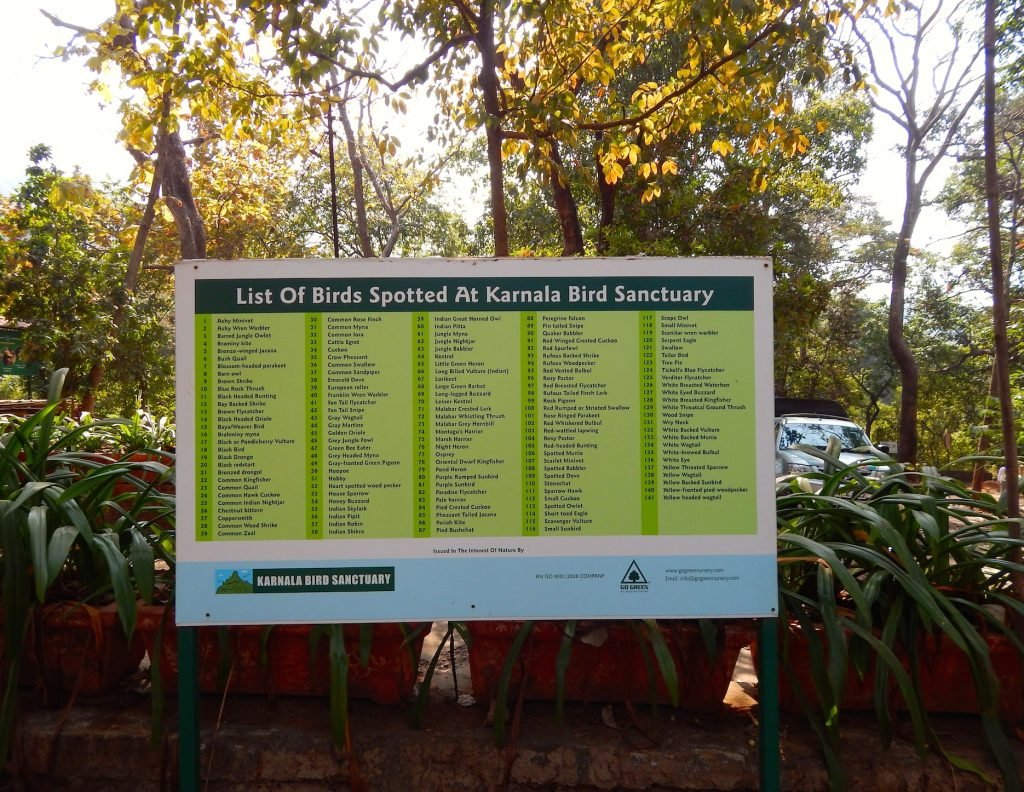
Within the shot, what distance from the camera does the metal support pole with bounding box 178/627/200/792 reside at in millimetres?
2107

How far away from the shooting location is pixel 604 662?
8.12ft

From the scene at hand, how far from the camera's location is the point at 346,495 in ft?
6.91

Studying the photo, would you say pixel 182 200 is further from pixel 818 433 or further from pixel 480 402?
pixel 818 433

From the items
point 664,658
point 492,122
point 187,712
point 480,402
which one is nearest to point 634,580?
point 664,658

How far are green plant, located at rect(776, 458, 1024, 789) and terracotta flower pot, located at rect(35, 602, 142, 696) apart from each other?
2144mm

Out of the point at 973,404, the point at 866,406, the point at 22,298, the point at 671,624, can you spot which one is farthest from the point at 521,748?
the point at 866,406

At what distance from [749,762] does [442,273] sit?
1711 millimetres

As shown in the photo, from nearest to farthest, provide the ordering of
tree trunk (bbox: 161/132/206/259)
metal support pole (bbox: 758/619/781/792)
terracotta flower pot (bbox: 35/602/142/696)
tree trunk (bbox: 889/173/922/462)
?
metal support pole (bbox: 758/619/781/792) < terracotta flower pot (bbox: 35/602/142/696) < tree trunk (bbox: 161/132/206/259) < tree trunk (bbox: 889/173/922/462)

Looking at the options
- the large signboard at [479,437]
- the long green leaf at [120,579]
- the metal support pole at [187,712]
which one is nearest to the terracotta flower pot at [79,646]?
the long green leaf at [120,579]

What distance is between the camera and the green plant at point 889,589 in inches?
86.4

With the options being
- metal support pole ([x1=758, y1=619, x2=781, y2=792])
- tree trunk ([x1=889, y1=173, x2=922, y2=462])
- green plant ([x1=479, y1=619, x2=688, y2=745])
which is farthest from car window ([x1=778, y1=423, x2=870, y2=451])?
metal support pole ([x1=758, y1=619, x2=781, y2=792])

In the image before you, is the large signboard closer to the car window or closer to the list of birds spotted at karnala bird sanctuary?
the list of birds spotted at karnala bird sanctuary

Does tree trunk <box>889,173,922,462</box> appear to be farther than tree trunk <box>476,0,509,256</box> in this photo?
Yes

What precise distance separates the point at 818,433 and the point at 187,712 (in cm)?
903
